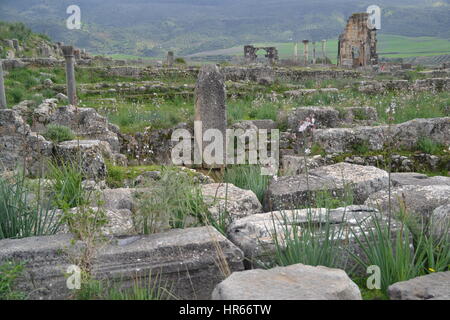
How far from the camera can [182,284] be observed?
3.47m

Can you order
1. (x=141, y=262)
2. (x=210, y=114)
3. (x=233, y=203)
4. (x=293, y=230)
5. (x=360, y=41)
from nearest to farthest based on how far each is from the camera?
(x=141, y=262)
(x=293, y=230)
(x=233, y=203)
(x=210, y=114)
(x=360, y=41)

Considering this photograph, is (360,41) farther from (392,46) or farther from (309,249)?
(392,46)

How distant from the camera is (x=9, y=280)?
3.13 m

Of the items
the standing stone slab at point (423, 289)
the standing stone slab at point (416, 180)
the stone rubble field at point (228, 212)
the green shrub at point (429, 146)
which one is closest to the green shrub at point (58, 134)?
the stone rubble field at point (228, 212)

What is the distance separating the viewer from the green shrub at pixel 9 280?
310 cm

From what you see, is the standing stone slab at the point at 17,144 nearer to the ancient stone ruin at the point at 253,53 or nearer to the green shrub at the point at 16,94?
the green shrub at the point at 16,94

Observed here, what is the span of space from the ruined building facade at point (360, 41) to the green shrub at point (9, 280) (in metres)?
38.7

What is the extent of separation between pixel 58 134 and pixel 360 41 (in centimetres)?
3543

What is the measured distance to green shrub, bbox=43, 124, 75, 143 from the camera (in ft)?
29.5

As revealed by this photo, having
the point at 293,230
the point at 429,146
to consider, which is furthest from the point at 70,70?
the point at 293,230

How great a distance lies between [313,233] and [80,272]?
1.70m

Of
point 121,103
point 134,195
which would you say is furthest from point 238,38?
point 134,195

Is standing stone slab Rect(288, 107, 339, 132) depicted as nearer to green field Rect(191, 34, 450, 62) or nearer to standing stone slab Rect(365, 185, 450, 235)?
standing stone slab Rect(365, 185, 450, 235)
